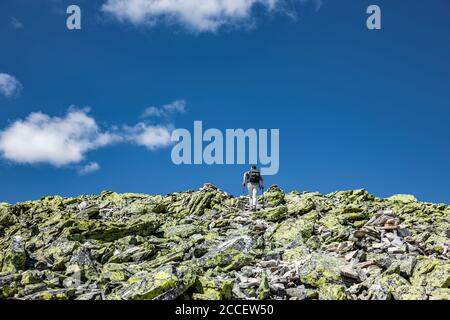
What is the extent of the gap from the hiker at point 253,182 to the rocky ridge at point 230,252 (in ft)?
3.62

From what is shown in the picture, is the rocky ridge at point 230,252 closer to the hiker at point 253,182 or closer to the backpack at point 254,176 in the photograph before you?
the hiker at point 253,182

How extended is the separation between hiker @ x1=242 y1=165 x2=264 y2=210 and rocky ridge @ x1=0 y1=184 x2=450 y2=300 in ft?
3.62

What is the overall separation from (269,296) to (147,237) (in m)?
11.0

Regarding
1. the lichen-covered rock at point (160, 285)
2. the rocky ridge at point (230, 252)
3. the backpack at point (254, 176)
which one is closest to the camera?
the lichen-covered rock at point (160, 285)

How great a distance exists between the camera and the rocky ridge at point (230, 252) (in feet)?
56.0

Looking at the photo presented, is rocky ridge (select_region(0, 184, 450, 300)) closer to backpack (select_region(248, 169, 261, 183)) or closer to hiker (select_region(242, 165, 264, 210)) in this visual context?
hiker (select_region(242, 165, 264, 210))

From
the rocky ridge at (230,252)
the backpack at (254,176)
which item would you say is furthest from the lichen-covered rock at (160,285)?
the backpack at (254,176)

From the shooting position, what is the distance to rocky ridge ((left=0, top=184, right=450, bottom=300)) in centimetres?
1706

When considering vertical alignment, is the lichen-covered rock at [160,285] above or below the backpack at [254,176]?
below
